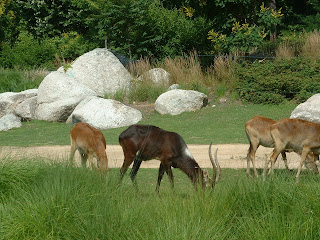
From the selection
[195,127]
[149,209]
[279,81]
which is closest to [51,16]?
[279,81]

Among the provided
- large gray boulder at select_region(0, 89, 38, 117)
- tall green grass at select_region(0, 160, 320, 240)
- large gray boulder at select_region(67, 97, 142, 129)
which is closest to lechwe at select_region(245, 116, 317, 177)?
tall green grass at select_region(0, 160, 320, 240)

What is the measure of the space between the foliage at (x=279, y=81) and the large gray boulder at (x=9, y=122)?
8.60m

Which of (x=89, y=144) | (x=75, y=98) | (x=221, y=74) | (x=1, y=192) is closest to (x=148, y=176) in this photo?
(x=89, y=144)

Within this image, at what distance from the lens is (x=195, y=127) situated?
730 inches

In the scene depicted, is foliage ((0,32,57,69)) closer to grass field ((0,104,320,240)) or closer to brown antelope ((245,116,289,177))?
brown antelope ((245,116,289,177))

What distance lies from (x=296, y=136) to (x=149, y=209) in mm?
4566

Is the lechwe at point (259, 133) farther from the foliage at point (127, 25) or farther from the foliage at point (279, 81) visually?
the foliage at point (127, 25)

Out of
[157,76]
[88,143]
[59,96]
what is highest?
[88,143]

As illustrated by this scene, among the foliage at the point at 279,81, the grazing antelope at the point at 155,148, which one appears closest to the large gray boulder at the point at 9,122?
the foliage at the point at 279,81

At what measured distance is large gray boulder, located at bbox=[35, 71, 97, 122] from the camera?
21.4 metres

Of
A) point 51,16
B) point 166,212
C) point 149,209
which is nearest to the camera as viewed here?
point 166,212

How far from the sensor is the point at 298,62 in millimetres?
21281

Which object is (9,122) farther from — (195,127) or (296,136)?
(296,136)

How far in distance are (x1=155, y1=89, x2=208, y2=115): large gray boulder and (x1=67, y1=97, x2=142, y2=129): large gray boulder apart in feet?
3.92
